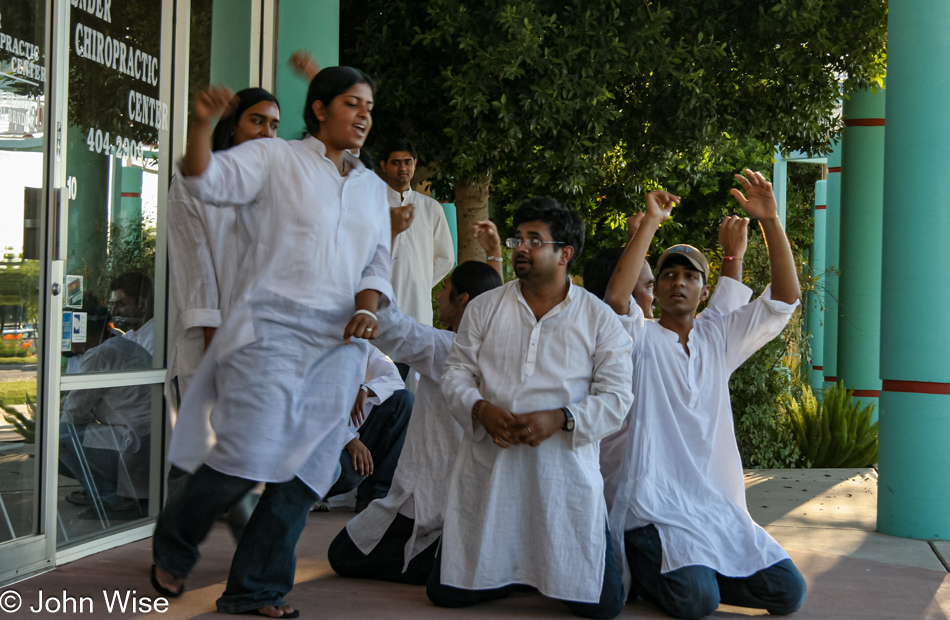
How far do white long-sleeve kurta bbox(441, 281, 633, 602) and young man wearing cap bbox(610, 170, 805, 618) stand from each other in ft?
0.95

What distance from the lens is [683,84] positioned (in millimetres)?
7406

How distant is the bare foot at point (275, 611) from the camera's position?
3.32 m

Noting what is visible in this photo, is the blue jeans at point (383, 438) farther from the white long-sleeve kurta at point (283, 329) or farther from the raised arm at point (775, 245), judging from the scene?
the raised arm at point (775, 245)

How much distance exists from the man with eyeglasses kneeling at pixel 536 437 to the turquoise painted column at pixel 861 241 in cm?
738

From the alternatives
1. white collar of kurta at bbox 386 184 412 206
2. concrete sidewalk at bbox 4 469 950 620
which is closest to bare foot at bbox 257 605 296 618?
concrete sidewalk at bbox 4 469 950 620

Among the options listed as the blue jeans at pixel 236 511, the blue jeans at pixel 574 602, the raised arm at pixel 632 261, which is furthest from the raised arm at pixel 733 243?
the blue jeans at pixel 236 511

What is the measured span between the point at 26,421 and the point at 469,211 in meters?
5.33

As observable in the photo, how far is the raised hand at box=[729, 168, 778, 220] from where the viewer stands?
4.03 m

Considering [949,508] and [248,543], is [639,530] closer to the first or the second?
[248,543]

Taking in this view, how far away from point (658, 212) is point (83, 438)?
2.77 meters

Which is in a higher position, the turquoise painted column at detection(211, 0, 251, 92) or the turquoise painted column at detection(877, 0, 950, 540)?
the turquoise painted column at detection(211, 0, 251, 92)

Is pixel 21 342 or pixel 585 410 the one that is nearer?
pixel 585 410

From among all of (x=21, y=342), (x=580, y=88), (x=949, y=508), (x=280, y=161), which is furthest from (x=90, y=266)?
(x=949, y=508)

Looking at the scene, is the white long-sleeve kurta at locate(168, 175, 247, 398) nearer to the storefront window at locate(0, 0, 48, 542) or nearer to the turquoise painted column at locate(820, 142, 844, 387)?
the storefront window at locate(0, 0, 48, 542)
